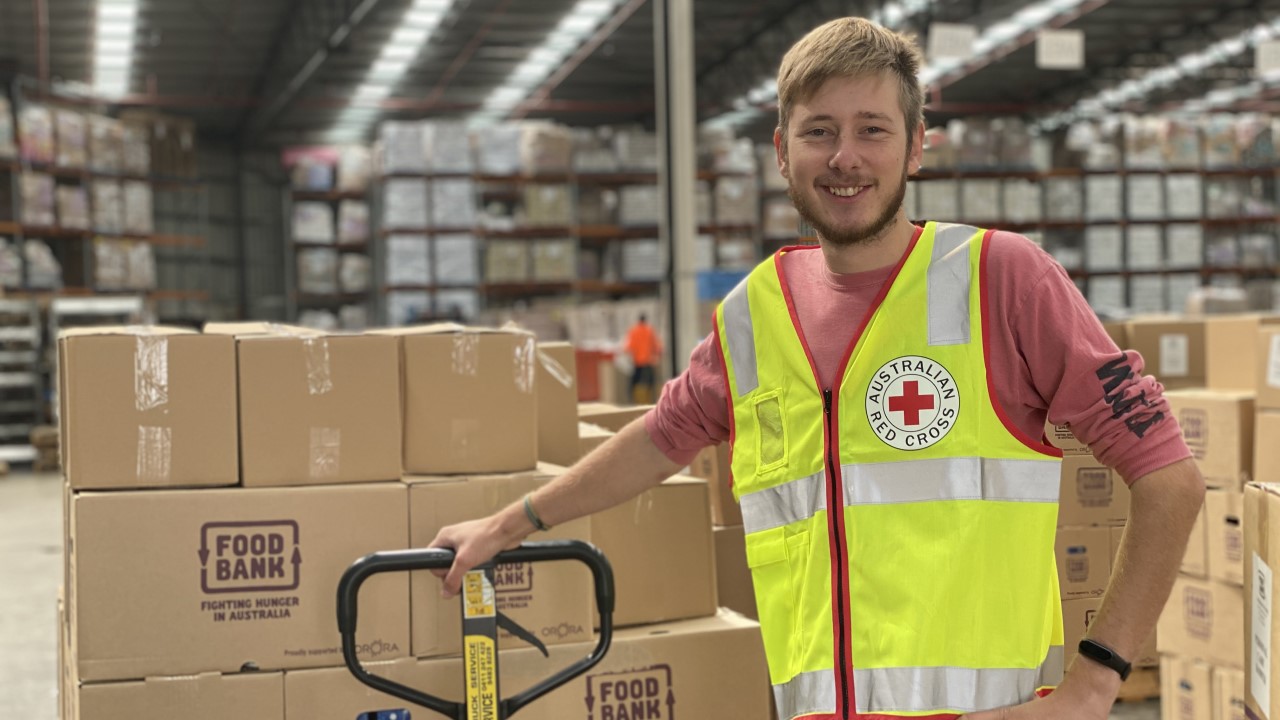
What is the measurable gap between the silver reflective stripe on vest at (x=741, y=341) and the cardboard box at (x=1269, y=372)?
8.52ft

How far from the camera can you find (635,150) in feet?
51.9

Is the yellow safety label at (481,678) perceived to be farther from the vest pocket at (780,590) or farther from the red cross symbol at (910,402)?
the red cross symbol at (910,402)

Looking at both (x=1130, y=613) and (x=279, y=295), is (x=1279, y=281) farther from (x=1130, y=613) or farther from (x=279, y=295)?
(x=279, y=295)

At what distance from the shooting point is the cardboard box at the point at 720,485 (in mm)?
3443

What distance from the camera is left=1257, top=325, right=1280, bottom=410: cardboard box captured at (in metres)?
3.84

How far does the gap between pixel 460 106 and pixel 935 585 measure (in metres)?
19.7

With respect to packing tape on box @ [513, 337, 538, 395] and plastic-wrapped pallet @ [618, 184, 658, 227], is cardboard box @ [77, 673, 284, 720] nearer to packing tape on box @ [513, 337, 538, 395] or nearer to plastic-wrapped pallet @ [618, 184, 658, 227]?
packing tape on box @ [513, 337, 538, 395]

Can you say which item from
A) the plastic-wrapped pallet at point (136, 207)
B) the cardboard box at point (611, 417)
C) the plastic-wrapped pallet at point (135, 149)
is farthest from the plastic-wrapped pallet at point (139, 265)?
the cardboard box at point (611, 417)

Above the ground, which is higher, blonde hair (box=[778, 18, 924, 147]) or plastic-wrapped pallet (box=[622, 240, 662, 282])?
plastic-wrapped pallet (box=[622, 240, 662, 282])

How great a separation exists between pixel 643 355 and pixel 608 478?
41.4ft

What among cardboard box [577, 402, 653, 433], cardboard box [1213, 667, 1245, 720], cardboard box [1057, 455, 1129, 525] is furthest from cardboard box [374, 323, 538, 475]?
cardboard box [1213, 667, 1245, 720]

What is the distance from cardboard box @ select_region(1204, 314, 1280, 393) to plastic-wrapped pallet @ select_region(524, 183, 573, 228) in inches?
442

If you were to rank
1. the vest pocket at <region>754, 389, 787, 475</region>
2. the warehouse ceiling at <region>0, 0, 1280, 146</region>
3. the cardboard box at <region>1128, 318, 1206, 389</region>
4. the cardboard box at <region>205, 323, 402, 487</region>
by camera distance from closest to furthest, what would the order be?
the vest pocket at <region>754, 389, 787, 475</region>, the cardboard box at <region>205, 323, 402, 487</region>, the cardboard box at <region>1128, 318, 1206, 389</region>, the warehouse ceiling at <region>0, 0, 1280, 146</region>

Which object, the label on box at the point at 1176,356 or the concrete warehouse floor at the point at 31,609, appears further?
the label on box at the point at 1176,356
